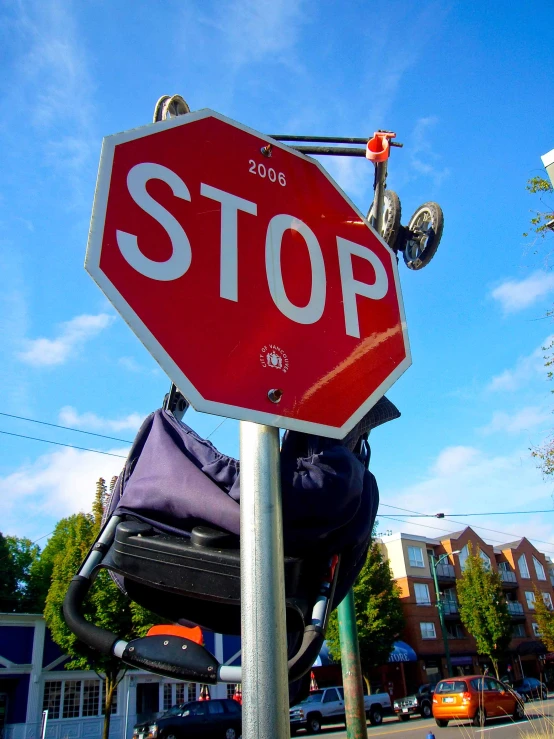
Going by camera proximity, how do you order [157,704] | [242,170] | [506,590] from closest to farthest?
[242,170] → [157,704] → [506,590]

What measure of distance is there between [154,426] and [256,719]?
2.92ft

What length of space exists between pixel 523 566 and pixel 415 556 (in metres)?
13.9

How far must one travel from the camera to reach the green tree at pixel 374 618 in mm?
26578

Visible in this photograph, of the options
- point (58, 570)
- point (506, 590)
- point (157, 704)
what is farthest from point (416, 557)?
point (58, 570)

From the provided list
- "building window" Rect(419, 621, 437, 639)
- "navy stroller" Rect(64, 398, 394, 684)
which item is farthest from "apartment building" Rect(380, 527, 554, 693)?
"navy stroller" Rect(64, 398, 394, 684)

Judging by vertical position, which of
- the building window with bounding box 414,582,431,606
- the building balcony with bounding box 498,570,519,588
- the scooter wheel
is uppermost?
the building balcony with bounding box 498,570,519,588

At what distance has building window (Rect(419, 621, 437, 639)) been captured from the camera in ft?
114

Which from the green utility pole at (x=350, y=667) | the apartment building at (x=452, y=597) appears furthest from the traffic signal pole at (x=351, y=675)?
the apartment building at (x=452, y=597)

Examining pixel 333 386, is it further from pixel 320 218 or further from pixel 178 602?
pixel 178 602

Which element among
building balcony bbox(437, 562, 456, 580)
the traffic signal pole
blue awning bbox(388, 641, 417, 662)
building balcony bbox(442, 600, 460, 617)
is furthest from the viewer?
building balcony bbox(437, 562, 456, 580)

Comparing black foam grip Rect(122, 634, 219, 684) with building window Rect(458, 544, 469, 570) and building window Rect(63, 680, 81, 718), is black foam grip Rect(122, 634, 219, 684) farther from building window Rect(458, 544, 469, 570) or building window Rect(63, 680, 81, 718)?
building window Rect(458, 544, 469, 570)

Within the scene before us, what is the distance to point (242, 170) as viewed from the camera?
1.60m

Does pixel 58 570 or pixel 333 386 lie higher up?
pixel 58 570

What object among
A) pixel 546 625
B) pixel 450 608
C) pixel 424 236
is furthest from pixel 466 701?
pixel 546 625
